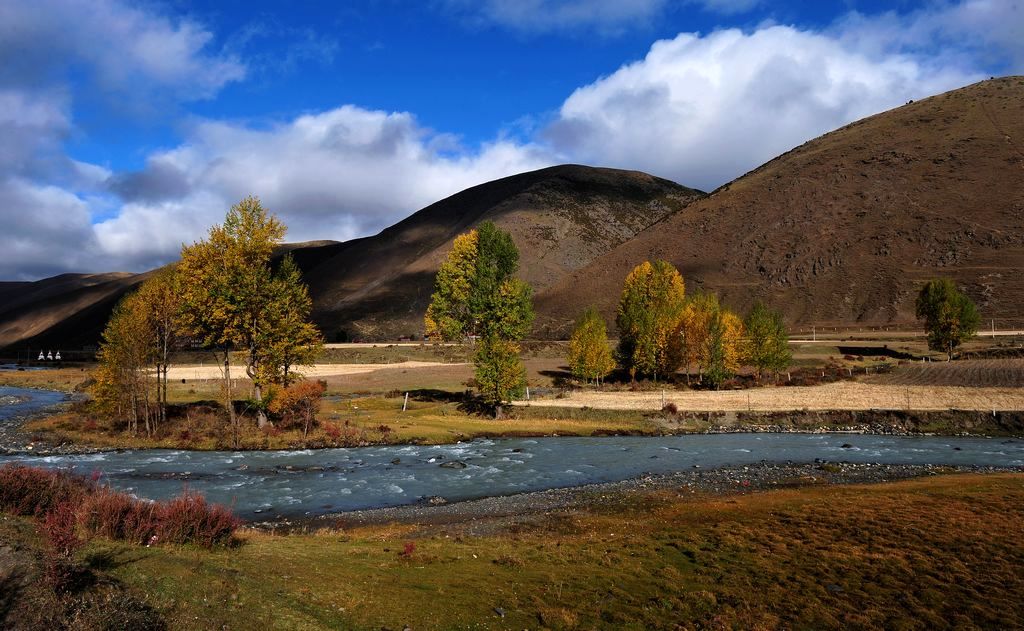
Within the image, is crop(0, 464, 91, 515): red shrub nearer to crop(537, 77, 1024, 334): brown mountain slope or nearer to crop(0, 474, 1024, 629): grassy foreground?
crop(0, 474, 1024, 629): grassy foreground

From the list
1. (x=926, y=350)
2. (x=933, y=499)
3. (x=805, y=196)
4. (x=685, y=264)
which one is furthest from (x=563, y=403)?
(x=805, y=196)

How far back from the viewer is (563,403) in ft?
196

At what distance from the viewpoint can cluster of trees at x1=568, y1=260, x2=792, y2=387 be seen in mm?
72938

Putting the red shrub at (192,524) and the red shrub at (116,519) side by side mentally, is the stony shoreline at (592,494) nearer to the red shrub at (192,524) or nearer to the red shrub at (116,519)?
the red shrub at (192,524)

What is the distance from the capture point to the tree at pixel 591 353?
72.8 meters

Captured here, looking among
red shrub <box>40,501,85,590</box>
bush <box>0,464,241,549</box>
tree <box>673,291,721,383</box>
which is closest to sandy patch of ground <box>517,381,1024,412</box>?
tree <box>673,291,721,383</box>

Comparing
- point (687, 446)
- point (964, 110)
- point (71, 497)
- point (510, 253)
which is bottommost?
point (687, 446)

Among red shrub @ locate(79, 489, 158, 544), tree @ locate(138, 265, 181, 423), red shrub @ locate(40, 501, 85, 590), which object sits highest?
tree @ locate(138, 265, 181, 423)

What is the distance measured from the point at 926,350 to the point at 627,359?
1744 inches

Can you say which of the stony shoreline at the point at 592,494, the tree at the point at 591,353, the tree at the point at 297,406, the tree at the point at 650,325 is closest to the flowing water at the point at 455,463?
the stony shoreline at the point at 592,494

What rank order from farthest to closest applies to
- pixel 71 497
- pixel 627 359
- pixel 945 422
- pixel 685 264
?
pixel 685 264 → pixel 627 359 → pixel 945 422 → pixel 71 497

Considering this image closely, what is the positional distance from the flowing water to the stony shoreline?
1411 mm

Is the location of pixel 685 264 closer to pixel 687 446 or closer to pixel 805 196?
pixel 805 196

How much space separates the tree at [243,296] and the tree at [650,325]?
44874mm
